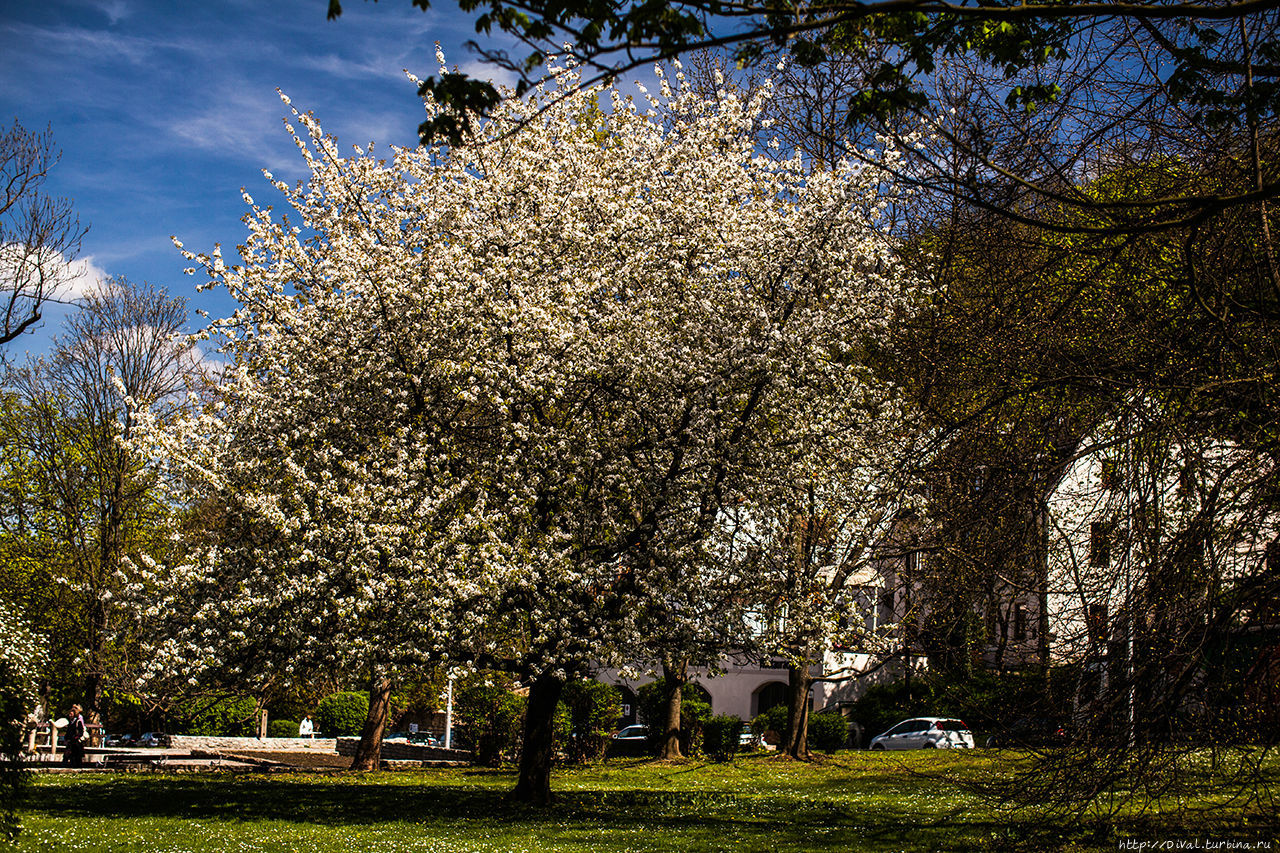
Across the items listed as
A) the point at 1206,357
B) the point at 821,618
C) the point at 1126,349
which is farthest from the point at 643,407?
the point at 1206,357

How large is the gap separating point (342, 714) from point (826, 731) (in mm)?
20996

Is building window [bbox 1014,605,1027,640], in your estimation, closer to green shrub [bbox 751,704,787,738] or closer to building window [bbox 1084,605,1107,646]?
building window [bbox 1084,605,1107,646]

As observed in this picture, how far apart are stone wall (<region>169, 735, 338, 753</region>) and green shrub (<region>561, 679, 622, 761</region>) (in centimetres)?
1058

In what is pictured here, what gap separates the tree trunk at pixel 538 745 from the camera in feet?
48.2

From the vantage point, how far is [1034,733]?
25.3ft

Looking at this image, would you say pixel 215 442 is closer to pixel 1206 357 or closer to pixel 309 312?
pixel 309 312

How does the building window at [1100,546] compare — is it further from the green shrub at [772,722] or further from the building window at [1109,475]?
the green shrub at [772,722]

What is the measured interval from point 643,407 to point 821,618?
4150 millimetres

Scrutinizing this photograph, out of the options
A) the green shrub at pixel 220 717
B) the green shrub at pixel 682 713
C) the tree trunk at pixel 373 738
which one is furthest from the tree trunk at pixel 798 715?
the green shrub at pixel 220 717

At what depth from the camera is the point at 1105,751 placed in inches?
265

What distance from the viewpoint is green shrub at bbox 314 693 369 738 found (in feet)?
131

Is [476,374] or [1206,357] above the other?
[476,374]

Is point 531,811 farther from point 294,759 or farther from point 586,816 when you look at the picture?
point 294,759

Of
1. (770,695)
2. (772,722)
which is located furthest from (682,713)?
(770,695)
